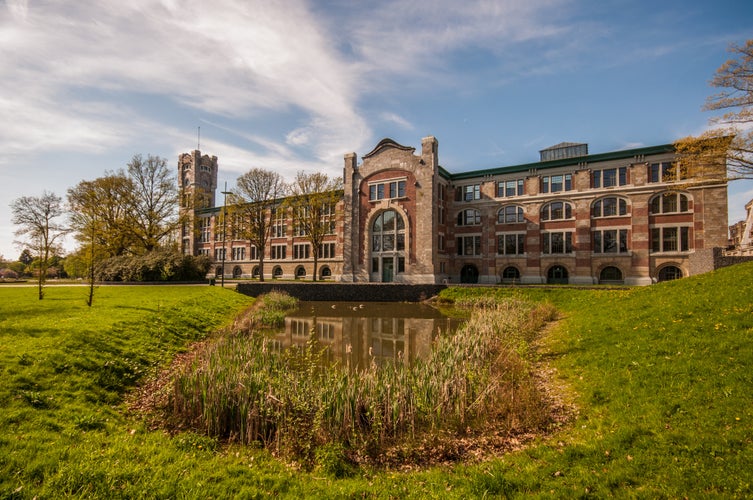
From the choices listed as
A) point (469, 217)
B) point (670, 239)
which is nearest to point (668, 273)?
point (670, 239)

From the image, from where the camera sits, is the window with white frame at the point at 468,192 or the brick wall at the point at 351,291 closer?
the brick wall at the point at 351,291

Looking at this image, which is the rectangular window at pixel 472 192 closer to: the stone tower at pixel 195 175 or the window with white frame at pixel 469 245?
the window with white frame at pixel 469 245

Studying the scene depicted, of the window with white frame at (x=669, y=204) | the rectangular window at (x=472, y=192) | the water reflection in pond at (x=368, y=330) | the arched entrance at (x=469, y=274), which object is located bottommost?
the water reflection in pond at (x=368, y=330)

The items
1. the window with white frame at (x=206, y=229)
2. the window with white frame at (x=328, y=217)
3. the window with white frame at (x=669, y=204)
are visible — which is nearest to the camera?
the window with white frame at (x=669, y=204)

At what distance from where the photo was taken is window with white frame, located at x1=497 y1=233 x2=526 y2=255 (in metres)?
40.3

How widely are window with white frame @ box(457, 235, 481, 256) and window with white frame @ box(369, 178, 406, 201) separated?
366 inches

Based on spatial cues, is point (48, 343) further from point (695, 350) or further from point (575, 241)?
point (575, 241)

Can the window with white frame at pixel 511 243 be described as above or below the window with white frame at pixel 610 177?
below

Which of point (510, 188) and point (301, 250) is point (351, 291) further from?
point (510, 188)

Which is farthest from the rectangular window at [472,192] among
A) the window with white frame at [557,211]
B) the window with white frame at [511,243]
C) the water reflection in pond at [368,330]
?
the water reflection in pond at [368,330]

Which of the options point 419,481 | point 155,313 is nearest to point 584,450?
point 419,481

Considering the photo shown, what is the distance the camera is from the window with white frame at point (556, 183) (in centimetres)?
3819

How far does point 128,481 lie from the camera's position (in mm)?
4812

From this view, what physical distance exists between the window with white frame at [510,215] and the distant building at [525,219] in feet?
0.37
